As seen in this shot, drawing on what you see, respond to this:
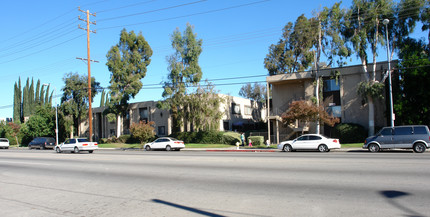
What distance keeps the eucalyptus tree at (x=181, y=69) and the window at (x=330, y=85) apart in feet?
50.6

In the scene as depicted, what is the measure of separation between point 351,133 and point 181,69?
21222mm

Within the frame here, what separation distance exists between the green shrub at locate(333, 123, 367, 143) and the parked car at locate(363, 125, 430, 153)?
350 inches

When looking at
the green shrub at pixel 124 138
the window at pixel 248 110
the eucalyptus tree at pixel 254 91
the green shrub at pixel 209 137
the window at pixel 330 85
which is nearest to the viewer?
the window at pixel 330 85

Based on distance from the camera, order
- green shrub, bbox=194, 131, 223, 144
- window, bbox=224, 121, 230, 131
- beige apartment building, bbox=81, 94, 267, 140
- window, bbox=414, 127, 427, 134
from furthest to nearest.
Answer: beige apartment building, bbox=81, 94, 267, 140 → window, bbox=224, 121, 230, 131 → green shrub, bbox=194, 131, 223, 144 → window, bbox=414, 127, 427, 134

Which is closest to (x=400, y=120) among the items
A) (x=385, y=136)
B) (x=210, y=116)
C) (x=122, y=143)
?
(x=385, y=136)

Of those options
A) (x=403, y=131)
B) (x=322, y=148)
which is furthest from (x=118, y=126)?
(x=403, y=131)

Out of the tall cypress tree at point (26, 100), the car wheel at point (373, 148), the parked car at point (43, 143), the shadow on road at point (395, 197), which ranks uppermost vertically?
the tall cypress tree at point (26, 100)

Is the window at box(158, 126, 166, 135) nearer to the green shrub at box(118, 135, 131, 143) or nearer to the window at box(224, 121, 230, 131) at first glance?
the green shrub at box(118, 135, 131, 143)

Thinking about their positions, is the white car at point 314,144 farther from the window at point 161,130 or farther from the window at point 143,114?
the window at point 143,114

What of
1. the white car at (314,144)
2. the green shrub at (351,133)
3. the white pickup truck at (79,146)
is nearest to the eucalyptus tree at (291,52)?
the green shrub at (351,133)

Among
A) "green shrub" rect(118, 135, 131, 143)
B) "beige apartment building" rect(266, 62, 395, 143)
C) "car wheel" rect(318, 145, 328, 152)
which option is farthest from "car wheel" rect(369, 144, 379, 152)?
"green shrub" rect(118, 135, 131, 143)

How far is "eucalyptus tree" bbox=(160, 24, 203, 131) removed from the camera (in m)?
40.0

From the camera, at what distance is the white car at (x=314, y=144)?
903 inches

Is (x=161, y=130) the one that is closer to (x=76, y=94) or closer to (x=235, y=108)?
(x=235, y=108)
